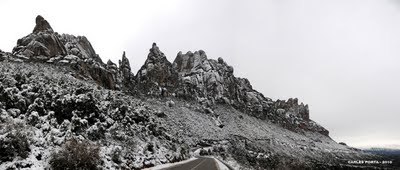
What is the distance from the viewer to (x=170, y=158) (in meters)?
29.3

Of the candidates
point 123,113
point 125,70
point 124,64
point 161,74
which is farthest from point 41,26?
point 123,113

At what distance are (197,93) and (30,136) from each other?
3657 inches

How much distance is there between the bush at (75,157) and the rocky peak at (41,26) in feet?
205

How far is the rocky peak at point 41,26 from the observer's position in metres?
70.2

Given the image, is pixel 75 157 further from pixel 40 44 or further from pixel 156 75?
pixel 156 75

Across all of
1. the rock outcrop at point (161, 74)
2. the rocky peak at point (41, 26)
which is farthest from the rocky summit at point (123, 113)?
the rock outcrop at point (161, 74)

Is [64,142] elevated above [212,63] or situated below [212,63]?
below

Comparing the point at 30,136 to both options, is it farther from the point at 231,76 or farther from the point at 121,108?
the point at 231,76

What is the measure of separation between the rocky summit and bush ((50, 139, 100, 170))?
0.14 feet

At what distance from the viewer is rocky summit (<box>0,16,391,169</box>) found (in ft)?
50.2

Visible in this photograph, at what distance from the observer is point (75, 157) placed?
14.2 meters

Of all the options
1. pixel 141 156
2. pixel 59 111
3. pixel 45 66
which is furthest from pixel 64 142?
pixel 45 66

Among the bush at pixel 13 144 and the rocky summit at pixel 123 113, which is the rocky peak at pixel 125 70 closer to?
the rocky summit at pixel 123 113

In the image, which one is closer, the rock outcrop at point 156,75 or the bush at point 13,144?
the bush at point 13,144
